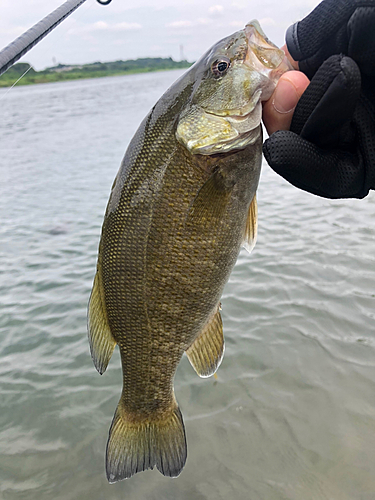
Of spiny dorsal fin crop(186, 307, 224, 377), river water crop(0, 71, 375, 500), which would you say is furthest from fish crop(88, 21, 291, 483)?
river water crop(0, 71, 375, 500)

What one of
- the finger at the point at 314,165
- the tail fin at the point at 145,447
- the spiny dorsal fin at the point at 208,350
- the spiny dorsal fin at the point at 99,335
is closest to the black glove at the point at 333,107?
the finger at the point at 314,165

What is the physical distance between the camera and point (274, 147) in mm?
1823

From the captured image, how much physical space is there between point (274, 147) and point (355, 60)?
18.3 inches

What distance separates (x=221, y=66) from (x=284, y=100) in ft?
1.06

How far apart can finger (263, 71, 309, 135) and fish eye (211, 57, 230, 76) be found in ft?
0.78

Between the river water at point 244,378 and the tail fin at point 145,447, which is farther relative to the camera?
the river water at point 244,378

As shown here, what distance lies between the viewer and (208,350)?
238cm

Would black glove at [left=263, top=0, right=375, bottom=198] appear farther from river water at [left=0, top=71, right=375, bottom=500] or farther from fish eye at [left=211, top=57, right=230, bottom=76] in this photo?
river water at [left=0, top=71, right=375, bottom=500]

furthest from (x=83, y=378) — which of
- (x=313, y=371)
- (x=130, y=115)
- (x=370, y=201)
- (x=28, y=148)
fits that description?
(x=130, y=115)

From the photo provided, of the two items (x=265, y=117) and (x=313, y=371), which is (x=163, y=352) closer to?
(x=265, y=117)

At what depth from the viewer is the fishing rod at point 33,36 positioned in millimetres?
2168

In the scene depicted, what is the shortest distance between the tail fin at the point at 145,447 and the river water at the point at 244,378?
1330 millimetres

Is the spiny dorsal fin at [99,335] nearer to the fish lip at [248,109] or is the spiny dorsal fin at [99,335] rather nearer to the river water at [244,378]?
the fish lip at [248,109]

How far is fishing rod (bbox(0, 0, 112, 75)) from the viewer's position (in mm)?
2168
